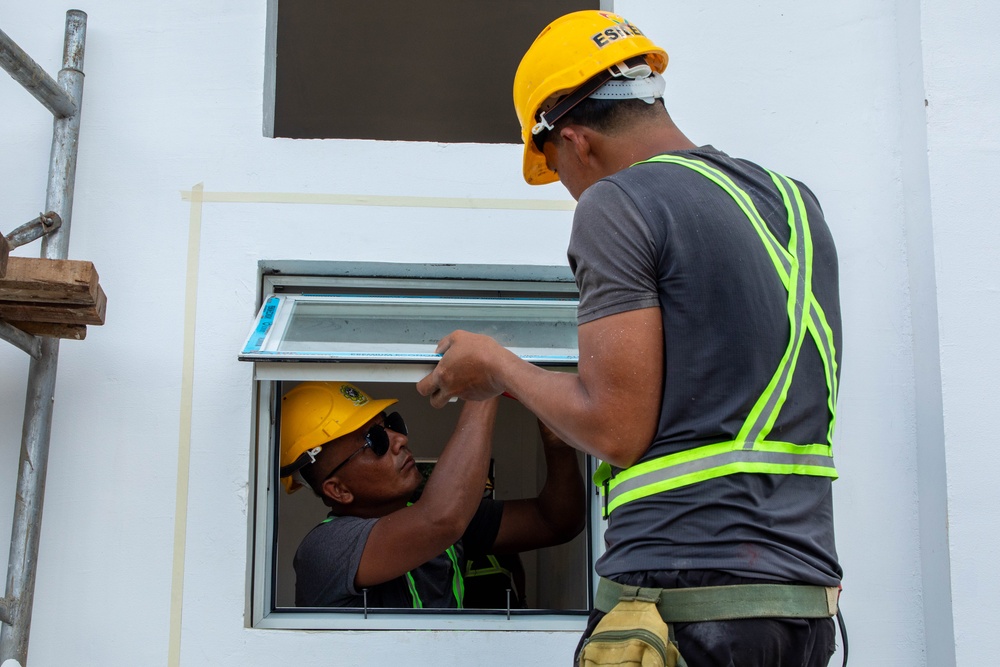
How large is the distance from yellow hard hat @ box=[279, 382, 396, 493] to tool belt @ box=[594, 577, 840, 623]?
70.8 inches

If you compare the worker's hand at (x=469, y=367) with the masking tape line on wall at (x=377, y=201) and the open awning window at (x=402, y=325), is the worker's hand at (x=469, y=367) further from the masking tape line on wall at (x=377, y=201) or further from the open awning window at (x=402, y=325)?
the masking tape line on wall at (x=377, y=201)

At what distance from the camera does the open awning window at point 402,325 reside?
293 centimetres

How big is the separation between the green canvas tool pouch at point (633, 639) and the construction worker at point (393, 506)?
4.27 feet

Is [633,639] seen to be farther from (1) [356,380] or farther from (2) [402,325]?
(2) [402,325]

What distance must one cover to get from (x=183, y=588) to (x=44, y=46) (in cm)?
166

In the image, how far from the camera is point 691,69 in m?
3.27

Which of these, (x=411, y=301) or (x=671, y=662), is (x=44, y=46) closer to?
(x=411, y=301)

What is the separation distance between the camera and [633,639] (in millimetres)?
1726

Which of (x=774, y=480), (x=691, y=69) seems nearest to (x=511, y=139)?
(x=691, y=69)

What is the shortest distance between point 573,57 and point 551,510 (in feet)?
6.30

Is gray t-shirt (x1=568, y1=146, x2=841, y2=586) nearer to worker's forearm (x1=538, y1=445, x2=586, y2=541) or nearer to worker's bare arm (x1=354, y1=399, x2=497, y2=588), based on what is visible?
worker's bare arm (x1=354, y1=399, x2=497, y2=588)

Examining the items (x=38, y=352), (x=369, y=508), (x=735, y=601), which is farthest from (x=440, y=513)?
(x=735, y=601)

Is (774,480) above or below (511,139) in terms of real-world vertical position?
below

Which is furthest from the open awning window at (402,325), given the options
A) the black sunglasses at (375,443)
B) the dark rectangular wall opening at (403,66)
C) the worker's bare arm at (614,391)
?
the dark rectangular wall opening at (403,66)
